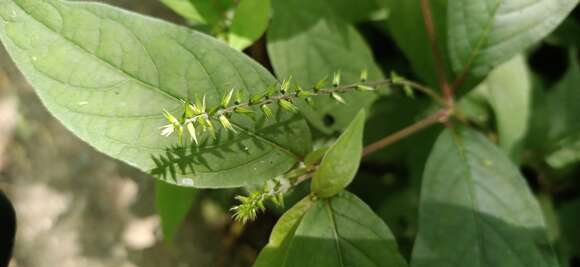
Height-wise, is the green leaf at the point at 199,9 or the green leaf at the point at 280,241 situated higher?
the green leaf at the point at 199,9

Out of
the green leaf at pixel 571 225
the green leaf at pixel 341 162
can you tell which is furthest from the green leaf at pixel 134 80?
the green leaf at pixel 571 225

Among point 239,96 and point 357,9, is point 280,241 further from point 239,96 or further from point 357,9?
point 357,9

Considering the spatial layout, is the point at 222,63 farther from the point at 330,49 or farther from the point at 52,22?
the point at 330,49

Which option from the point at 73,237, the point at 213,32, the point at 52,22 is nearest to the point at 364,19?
the point at 213,32

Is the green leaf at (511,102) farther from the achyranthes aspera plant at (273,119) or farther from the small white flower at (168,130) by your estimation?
the small white flower at (168,130)

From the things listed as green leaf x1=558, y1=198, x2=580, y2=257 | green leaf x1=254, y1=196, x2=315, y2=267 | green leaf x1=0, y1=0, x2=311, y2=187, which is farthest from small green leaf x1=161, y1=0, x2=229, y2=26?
green leaf x1=558, y1=198, x2=580, y2=257

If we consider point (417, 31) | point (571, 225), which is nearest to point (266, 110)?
point (417, 31)
